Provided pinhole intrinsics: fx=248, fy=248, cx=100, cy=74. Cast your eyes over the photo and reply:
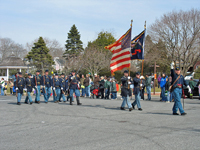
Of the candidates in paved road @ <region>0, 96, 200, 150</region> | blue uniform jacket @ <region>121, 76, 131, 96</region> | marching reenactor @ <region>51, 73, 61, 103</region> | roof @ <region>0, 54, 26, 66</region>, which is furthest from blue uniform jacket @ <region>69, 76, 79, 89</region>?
roof @ <region>0, 54, 26, 66</region>

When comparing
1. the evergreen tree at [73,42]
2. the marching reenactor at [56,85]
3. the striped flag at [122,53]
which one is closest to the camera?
the striped flag at [122,53]

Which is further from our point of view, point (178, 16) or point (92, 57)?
point (92, 57)

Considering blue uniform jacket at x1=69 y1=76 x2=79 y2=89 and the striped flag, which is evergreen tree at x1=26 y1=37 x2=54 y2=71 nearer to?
blue uniform jacket at x1=69 y1=76 x2=79 y2=89

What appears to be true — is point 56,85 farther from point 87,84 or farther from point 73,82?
point 87,84

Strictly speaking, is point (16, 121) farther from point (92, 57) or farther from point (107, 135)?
point (92, 57)

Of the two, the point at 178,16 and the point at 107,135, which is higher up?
the point at 178,16

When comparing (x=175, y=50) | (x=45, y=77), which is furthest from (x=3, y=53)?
(x=45, y=77)

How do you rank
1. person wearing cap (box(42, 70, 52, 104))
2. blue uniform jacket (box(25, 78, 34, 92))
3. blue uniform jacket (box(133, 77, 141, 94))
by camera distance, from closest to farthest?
blue uniform jacket (box(133, 77, 141, 94)) < blue uniform jacket (box(25, 78, 34, 92)) < person wearing cap (box(42, 70, 52, 104))

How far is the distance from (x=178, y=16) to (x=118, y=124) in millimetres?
33193

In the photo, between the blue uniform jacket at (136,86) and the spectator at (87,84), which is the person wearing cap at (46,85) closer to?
the spectator at (87,84)

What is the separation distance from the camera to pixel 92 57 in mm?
45469

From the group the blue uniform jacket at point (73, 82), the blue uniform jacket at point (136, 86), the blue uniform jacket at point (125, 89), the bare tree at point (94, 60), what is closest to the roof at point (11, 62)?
the bare tree at point (94, 60)

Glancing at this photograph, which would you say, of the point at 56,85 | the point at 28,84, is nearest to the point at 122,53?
the point at 56,85

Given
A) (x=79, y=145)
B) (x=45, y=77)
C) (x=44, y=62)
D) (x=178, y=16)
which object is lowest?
(x=79, y=145)
